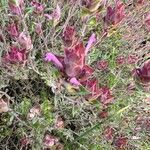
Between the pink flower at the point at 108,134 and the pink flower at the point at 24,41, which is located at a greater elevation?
the pink flower at the point at 24,41

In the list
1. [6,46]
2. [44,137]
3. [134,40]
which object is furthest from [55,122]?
[134,40]

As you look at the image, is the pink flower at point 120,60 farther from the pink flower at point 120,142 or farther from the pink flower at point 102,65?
the pink flower at point 120,142

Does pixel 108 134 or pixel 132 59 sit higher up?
pixel 132 59

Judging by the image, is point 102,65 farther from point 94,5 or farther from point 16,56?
point 16,56

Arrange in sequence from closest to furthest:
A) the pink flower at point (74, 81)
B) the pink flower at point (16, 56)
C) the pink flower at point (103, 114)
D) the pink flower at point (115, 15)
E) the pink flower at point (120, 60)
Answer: the pink flower at point (74, 81) → the pink flower at point (16, 56) → the pink flower at point (115, 15) → the pink flower at point (103, 114) → the pink flower at point (120, 60)

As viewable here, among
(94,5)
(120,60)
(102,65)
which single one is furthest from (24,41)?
(120,60)

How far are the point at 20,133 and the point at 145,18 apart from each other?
105cm

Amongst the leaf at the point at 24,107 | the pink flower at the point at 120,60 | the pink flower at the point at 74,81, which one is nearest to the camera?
the pink flower at the point at 74,81

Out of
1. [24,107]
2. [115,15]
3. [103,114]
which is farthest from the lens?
[103,114]

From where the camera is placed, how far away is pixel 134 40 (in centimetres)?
243

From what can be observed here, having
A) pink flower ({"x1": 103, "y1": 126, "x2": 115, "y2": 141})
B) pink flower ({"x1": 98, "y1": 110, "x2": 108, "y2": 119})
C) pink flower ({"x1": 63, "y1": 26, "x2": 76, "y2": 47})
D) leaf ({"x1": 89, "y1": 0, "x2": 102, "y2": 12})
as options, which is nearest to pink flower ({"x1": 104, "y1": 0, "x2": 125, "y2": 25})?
leaf ({"x1": 89, "y1": 0, "x2": 102, "y2": 12})

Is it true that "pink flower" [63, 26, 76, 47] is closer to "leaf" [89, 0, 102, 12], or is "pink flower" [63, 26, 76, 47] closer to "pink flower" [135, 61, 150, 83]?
"leaf" [89, 0, 102, 12]

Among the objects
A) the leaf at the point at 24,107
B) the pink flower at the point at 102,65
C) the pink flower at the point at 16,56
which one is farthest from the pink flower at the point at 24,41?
the pink flower at the point at 102,65

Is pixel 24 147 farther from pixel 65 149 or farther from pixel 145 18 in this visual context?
pixel 145 18
